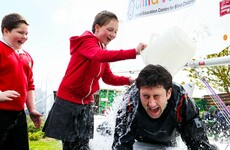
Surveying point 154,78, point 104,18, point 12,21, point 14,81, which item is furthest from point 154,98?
point 12,21

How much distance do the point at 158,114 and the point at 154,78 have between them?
0.71 ft

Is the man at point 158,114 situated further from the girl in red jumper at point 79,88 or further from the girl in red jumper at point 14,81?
the girl in red jumper at point 14,81

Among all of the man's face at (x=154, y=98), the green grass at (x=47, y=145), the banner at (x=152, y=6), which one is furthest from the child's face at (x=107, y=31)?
the green grass at (x=47, y=145)

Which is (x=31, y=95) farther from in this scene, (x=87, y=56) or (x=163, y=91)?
(x=163, y=91)

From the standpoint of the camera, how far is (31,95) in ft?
8.50

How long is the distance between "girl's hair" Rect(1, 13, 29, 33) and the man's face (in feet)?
3.45

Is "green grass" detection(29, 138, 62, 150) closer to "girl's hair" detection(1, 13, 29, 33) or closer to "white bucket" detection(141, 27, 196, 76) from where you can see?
"girl's hair" detection(1, 13, 29, 33)

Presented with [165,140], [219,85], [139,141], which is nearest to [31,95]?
[139,141]

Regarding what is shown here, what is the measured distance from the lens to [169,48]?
2387 mm

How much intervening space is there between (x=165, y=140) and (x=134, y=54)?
0.57 m

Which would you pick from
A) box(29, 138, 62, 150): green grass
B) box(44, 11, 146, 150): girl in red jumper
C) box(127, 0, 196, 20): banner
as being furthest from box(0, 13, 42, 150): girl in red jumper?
box(29, 138, 62, 150): green grass

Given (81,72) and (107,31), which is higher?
(107,31)

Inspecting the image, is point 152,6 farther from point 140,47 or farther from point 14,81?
point 14,81

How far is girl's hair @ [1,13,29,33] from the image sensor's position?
2.39 metres
